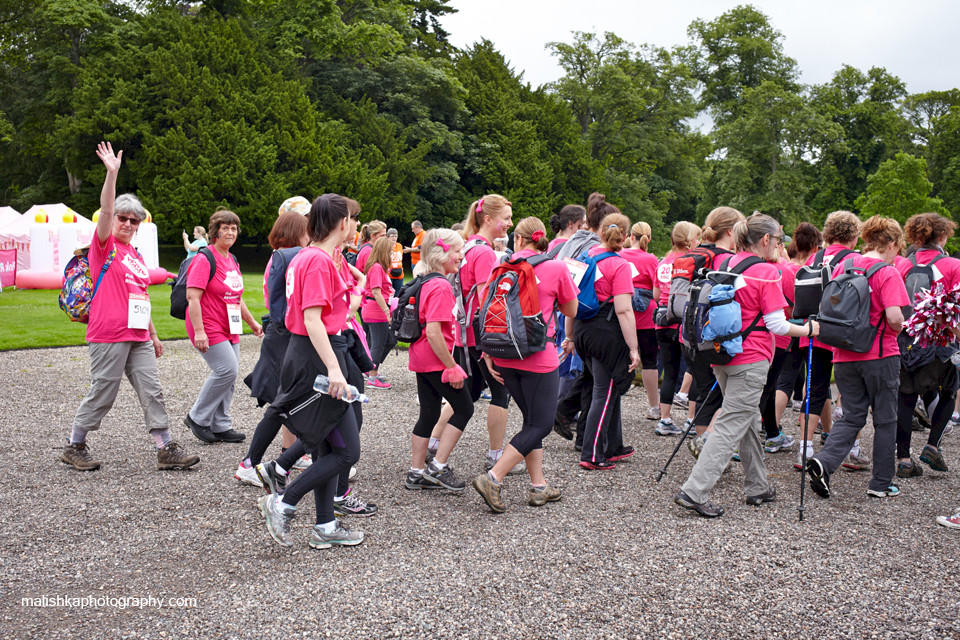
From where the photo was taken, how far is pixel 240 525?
4516 mm

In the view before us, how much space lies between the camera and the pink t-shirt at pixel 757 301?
4.63 m

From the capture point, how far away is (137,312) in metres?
5.41

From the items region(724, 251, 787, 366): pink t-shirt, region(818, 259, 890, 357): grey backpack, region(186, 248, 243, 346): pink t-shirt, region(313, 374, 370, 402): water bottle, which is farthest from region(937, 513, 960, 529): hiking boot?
region(186, 248, 243, 346): pink t-shirt

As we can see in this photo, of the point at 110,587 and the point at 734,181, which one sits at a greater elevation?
the point at 734,181

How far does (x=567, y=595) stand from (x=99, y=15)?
36744mm

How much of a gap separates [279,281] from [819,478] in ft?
12.6

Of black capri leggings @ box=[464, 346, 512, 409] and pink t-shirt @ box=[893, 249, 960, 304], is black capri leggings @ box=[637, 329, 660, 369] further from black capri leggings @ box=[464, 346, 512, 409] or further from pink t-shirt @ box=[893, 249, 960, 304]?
pink t-shirt @ box=[893, 249, 960, 304]

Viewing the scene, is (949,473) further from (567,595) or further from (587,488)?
(567,595)

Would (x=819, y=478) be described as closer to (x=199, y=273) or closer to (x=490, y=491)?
(x=490, y=491)

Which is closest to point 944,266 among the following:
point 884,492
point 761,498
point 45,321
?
point 884,492

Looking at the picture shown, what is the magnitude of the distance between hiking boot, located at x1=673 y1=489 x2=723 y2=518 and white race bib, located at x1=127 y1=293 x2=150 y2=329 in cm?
394

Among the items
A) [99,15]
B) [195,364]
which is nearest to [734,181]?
[99,15]

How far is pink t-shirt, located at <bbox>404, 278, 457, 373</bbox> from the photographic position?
4746mm

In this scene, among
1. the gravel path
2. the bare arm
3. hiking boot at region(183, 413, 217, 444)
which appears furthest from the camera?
hiking boot at region(183, 413, 217, 444)
